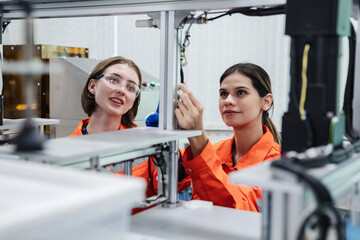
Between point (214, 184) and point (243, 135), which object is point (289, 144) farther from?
point (243, 135)

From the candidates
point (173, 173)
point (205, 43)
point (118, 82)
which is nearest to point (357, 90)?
point (173, 173)

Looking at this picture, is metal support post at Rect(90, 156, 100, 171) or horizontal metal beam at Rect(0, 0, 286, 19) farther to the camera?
horizontal metal beam at Rect(0, 0, 286, 19)

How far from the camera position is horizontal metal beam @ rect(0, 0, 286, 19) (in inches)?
60.8

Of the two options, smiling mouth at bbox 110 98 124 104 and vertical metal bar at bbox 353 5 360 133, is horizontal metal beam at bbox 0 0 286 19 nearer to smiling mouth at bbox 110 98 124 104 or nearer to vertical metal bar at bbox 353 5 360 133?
vertical metal bar at bbox 353 5 360 133

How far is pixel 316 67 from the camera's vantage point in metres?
1.14

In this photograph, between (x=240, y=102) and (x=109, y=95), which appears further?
(x=109, y=95)

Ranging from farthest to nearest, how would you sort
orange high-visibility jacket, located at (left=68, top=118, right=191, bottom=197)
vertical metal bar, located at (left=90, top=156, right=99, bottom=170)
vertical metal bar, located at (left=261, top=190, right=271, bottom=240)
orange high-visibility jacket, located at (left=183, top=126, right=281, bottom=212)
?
orange high-visibility jacket, located at (left=68, top=118, right=191, bottom=197) < orange high-visibility jacket, located at (left=183, top=126, right=281, bottom=212) < vertical metal bar, located at (left=90, top=156, right=99, bottom=170) < vertical metal bar, located at (left=261, top=190, right=271, bottom=240)

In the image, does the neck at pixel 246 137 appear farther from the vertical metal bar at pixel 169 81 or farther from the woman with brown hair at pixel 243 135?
the vertical metal bar at pixel 169 81

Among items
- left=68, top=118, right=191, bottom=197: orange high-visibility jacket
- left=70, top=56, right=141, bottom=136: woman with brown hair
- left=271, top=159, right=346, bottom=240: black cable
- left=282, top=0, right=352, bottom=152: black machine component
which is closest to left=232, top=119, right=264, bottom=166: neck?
left=68, top=118, right=191, bottom=197: orange high-visibility jacket

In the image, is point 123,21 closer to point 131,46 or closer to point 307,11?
point 131,46

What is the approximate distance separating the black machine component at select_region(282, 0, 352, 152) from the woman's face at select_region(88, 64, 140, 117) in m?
1.45

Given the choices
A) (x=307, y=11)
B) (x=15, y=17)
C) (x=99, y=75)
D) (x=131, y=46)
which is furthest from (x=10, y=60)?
(x=307, y=11)

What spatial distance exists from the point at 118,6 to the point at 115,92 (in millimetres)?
813

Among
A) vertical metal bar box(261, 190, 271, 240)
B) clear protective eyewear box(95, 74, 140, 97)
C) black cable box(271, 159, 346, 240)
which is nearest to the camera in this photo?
black cable box(271, 159, 346, 240)
